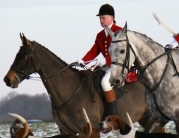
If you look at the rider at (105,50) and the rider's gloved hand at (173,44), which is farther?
the rider at (105,50)

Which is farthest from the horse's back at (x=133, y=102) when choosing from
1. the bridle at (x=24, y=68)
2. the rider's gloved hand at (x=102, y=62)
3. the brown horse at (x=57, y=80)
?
the bridle at (x=24, y=68)

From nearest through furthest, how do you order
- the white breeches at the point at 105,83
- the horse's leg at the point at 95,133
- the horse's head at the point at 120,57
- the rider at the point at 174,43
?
the horse's head at the point at 120,57
the rider at the point at 174,43
the horse's leg at the point at 95,133
the white breeches at the point at 105,83

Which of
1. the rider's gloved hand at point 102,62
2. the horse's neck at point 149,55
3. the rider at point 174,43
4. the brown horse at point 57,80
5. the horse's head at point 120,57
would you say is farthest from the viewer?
the rider's gloved hand at point 102,62

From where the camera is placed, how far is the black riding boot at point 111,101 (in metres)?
15.0

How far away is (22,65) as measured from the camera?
15.0 metres

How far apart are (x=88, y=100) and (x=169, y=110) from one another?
2.51 metres

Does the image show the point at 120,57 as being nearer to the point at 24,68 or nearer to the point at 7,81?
the point at 24,68

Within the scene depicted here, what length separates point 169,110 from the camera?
12.8 meters

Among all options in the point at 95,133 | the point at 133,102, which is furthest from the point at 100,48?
the point at 95,133

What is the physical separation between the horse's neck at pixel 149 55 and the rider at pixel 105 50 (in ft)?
6.56

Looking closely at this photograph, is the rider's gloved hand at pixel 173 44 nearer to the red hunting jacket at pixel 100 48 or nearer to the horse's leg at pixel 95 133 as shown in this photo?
the red hunting jacket at pixel 100 48

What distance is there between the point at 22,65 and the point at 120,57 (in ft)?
10.5

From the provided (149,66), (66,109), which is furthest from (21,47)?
(149,66)

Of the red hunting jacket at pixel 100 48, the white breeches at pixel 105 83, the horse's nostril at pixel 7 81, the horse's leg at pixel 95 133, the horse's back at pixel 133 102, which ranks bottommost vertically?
the horse's leg at pixel 95 133
